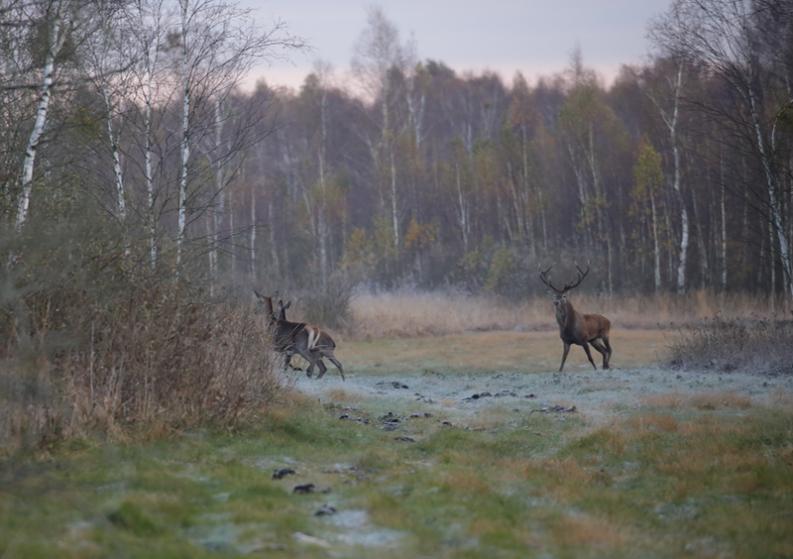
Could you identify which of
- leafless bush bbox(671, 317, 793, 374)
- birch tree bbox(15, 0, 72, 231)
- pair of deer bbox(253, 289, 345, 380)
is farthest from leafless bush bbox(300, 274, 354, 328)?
birch tree bbox(15, 0, 72, 231)

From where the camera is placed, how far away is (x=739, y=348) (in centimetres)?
2039

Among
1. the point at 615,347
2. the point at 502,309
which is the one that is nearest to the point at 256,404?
the point at 615,347

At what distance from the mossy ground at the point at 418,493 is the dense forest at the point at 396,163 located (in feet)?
7.19

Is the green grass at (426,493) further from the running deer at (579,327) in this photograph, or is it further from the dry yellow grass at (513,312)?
the dry yellow grass at (513,312)

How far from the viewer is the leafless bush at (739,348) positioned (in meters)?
19.0

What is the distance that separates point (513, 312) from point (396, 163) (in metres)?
20.7

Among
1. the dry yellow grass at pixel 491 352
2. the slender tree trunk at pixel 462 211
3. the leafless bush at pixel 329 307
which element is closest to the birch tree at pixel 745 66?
the dry yellow grass at pixel 491 352

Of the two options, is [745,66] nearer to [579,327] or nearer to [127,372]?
[579,327]

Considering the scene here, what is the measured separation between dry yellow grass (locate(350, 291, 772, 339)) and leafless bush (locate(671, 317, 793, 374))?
1004 cm

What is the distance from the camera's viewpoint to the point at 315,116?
56875 mm

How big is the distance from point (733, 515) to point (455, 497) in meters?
2.15

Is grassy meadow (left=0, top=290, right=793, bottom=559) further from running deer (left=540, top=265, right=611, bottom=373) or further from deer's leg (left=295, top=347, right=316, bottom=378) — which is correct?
running deer (left=540, top=265, right=611, bottom=373)

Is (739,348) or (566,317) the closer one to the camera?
(739,348)

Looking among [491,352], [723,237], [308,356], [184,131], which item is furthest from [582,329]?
[723,237]
